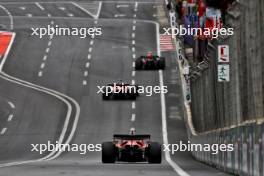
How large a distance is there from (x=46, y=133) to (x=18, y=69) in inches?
870

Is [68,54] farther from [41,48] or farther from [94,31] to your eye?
[94,31]

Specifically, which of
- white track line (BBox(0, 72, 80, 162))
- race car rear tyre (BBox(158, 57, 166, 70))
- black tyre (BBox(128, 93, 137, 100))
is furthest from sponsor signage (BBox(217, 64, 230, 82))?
race car rear tyre (BBox(158, 57, 166, 70))

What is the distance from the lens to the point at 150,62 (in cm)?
8250

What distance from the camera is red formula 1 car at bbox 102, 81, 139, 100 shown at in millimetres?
72562

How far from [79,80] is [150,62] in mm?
6145

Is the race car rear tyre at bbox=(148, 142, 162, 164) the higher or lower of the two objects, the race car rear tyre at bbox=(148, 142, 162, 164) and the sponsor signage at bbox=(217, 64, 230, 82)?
the lower

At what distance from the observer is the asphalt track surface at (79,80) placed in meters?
62.3

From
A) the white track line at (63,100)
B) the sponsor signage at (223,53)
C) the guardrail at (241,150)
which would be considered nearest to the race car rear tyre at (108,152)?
the guardrail at (241,150)

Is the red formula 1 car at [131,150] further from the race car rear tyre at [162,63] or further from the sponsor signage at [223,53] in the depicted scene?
the race car rear tyre at [162,63]

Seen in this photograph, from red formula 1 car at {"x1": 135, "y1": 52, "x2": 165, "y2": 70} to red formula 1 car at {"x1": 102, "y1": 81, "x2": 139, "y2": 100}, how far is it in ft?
26.6

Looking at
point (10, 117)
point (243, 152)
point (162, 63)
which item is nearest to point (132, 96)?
point (162, 63)

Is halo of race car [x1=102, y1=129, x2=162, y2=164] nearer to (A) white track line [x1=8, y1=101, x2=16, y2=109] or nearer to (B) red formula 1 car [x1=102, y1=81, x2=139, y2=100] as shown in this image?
(B) red formula 1 car [x1=102, y1=81, x2=139, y2=100]

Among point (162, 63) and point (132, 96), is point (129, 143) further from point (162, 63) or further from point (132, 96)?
point (162, 63)

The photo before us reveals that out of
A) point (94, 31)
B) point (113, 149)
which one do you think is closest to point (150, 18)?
point (94, 31)
